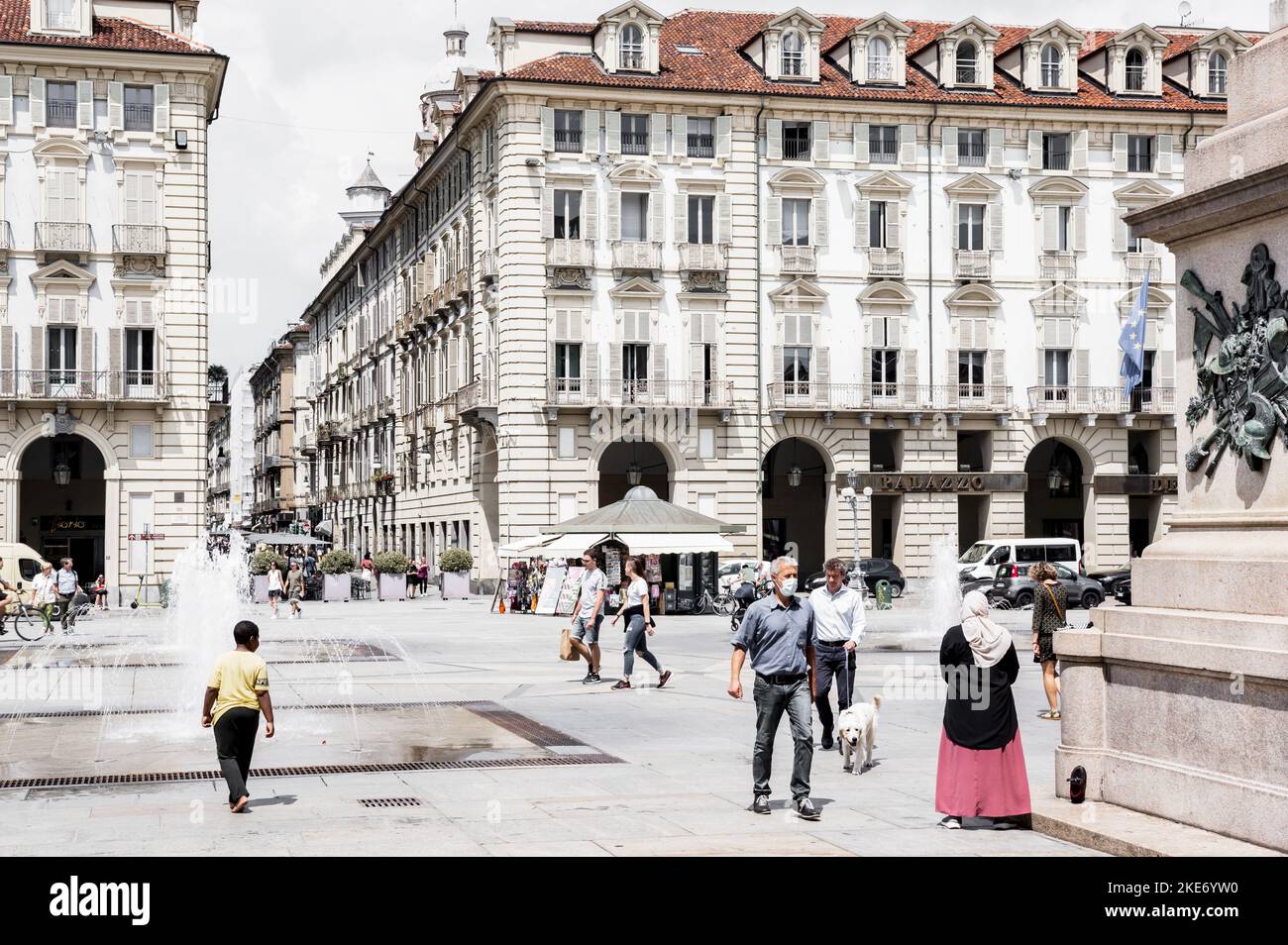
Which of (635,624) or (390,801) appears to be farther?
(635,624)

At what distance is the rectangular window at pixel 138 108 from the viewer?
1838 inches

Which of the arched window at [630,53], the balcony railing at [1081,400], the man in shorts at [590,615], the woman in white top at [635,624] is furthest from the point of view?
the balcony railing at [1081,400]

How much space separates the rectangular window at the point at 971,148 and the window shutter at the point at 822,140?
4.64 meters

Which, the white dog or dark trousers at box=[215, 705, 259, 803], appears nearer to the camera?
dark trousers at box=[215, 705, 259, 803]

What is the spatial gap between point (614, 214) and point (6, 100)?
18449 mm

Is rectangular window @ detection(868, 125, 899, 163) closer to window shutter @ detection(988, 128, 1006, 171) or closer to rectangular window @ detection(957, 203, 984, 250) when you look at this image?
rectangular window @ detection(957, 203, 984, 250)

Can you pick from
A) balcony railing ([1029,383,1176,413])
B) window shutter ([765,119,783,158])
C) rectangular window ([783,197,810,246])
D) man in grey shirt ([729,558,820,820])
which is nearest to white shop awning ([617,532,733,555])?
rectangular window ([783,197,810,246])

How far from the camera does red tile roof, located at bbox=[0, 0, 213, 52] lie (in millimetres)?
45812

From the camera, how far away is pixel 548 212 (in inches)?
1983

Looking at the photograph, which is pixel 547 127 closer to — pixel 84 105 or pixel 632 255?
pixel 632 255

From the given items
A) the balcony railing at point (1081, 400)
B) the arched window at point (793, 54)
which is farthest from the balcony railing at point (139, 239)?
the balcony railing at point (1081, 400)

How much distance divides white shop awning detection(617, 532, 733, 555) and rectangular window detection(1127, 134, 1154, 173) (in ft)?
76.6

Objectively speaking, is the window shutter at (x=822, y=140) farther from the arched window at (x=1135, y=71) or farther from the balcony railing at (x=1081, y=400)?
the arched window at (x=1135, y=71)

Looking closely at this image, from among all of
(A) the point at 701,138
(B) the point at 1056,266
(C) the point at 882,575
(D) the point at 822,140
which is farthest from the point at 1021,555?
(A) the point at 701,138
